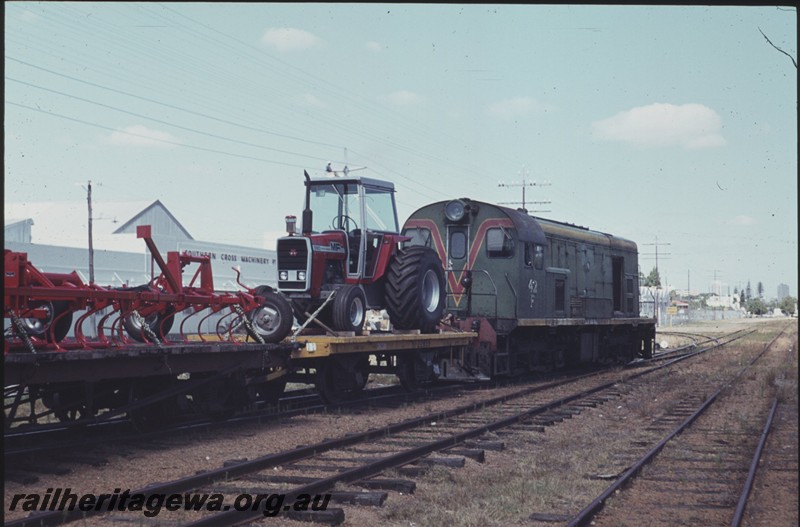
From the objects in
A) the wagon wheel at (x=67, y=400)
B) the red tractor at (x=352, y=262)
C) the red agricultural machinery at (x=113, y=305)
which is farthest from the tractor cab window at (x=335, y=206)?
the wagon wheel at (x=67, y=400)

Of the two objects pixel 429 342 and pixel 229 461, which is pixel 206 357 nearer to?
pixel 229 461

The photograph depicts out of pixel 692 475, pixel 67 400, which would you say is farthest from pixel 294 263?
pixel 692 475

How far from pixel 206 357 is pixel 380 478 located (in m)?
3.06

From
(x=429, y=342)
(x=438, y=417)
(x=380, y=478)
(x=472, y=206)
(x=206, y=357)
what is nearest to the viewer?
(x=380, y=478)

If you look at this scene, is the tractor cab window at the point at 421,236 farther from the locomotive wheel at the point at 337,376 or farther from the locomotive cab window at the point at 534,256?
the locomotive wheel at the point at 337,376

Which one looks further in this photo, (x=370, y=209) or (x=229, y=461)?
(x=370, y=209)

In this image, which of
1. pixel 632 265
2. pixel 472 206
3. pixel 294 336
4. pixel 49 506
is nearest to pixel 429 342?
pixel 294 336

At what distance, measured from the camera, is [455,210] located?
728 inches

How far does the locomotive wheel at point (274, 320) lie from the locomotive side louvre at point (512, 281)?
6008 mm

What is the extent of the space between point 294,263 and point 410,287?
208 centimetres

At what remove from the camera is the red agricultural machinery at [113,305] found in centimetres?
778

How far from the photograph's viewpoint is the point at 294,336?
→ 12531 mm

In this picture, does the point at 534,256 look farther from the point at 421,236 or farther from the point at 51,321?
the point at 51,321

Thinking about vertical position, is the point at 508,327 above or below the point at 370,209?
below
